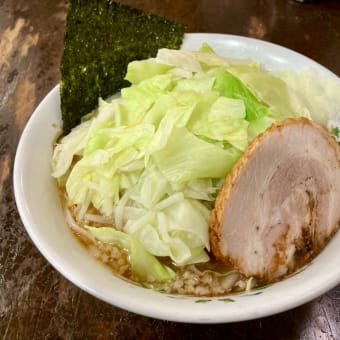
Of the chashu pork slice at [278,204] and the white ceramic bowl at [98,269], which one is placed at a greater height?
the chashu pork slice at [278,204]

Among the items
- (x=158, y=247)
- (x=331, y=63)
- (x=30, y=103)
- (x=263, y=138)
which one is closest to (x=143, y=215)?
(x=158, y=247)

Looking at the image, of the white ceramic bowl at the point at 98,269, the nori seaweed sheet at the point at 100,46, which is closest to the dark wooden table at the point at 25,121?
the white ceramic bowl at the point at 98,269

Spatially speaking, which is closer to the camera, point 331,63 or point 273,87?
point 273,87

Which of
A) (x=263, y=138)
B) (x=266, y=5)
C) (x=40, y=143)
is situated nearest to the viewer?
(x=263, y=138)

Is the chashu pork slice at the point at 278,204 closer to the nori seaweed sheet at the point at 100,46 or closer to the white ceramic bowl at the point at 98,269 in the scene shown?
the white ceramic bowl at the point at 98,269

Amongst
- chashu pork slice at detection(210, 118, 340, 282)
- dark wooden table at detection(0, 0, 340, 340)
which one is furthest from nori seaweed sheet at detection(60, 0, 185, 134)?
chashu pork slice at detection(210, 118, 340, 282)

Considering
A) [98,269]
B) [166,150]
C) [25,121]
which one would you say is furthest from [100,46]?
[98,269]

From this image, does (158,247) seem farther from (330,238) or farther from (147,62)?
(147,62)
